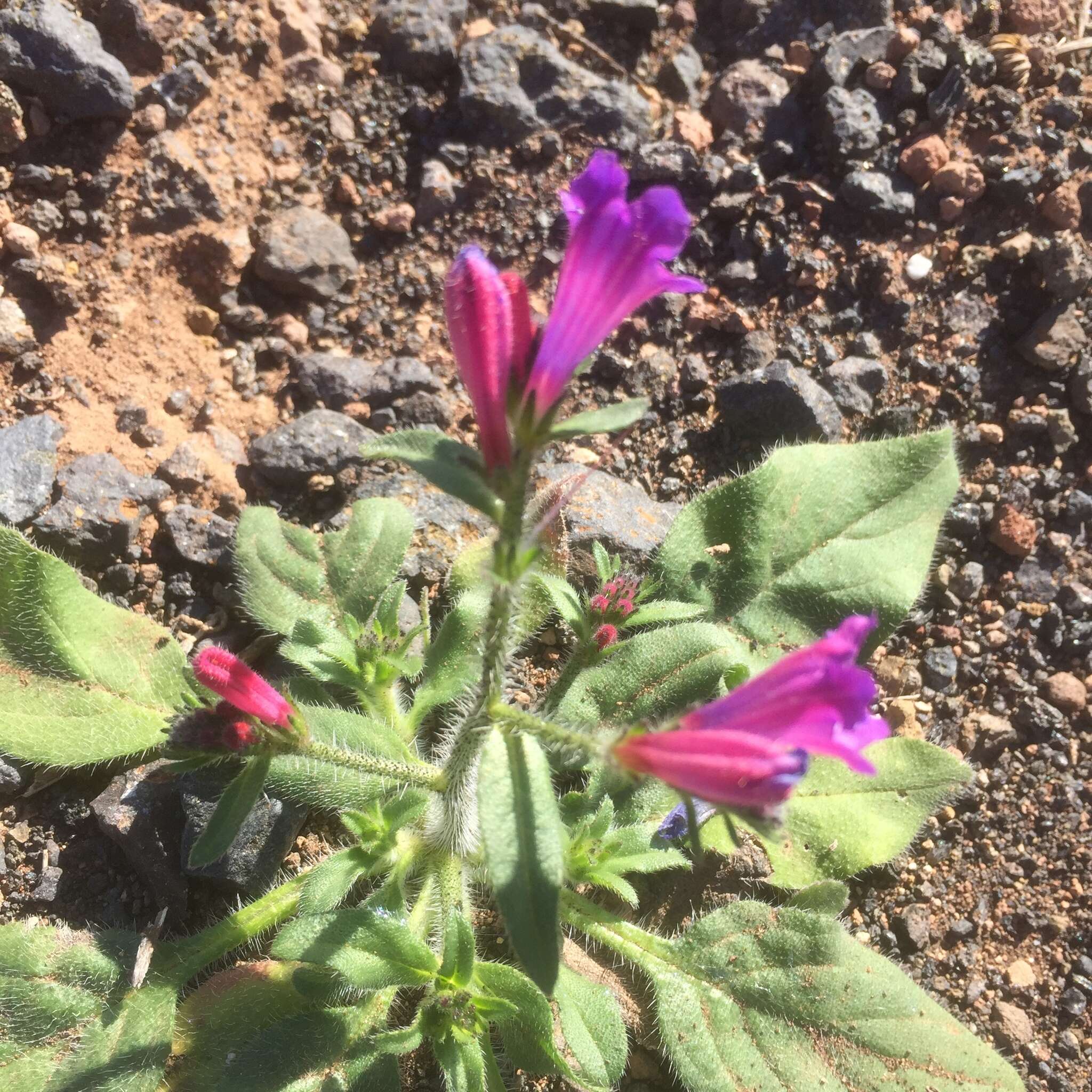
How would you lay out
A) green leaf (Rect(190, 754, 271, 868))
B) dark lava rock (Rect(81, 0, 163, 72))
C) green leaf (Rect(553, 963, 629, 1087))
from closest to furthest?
1. green leaf (Rect(190, 754, 271, 868))
2. green leaf (Rect(553, 963, 629, 1087))
3. dark lava rock (Rect(81, 0, 163, 72))

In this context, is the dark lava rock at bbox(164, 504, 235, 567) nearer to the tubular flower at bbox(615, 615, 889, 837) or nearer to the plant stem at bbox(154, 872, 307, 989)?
the plant stem at bbox(154, 872, 307, 989)

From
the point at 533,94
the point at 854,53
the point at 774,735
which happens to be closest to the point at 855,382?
the point at 854,53

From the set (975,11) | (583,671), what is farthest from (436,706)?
(975,11)

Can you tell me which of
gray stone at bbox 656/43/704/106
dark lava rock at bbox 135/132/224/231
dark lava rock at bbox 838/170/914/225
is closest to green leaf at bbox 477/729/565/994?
dark lava rock at bbox 135/132/224/231

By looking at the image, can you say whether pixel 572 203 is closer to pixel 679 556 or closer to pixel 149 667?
pixel 679 556

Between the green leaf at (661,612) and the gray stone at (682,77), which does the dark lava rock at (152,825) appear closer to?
the green leaf at (661,612)

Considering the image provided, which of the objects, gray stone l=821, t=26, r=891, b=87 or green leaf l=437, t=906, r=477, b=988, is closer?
green leaf l=437, t=906, r=477, b=988
